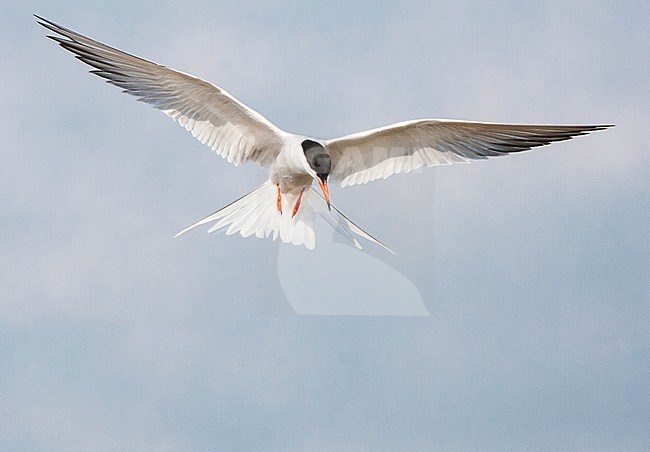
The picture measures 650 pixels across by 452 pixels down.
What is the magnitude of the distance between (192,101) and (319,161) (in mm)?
779

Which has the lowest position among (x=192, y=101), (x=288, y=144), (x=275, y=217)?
(x=275, y=217)

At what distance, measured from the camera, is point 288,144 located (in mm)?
4816

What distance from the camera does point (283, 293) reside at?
4.99 meters

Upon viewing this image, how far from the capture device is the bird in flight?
15.2ft

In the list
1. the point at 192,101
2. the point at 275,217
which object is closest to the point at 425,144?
the point at 275,217

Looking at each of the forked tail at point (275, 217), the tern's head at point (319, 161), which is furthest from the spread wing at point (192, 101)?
the tern's head at point (319, 161)

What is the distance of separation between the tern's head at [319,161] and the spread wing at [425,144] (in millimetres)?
203

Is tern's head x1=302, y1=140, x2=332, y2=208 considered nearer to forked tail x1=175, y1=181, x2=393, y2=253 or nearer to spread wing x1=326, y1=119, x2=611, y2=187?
spread wing x1=326, y1=119, x2=611, y2=187

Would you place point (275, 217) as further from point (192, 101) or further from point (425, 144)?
point (425, 144)

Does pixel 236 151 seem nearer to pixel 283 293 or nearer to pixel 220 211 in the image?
pixel 220 211

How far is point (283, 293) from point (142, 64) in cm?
134

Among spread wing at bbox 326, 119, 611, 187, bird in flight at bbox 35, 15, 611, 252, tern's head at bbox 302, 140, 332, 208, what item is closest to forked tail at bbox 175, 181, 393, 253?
bird in flight at bbox 35, 15, 611, 252

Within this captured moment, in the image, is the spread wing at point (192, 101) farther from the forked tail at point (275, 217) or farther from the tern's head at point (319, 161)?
the tern's head at point (319, 161)

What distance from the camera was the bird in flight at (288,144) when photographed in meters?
4.63
